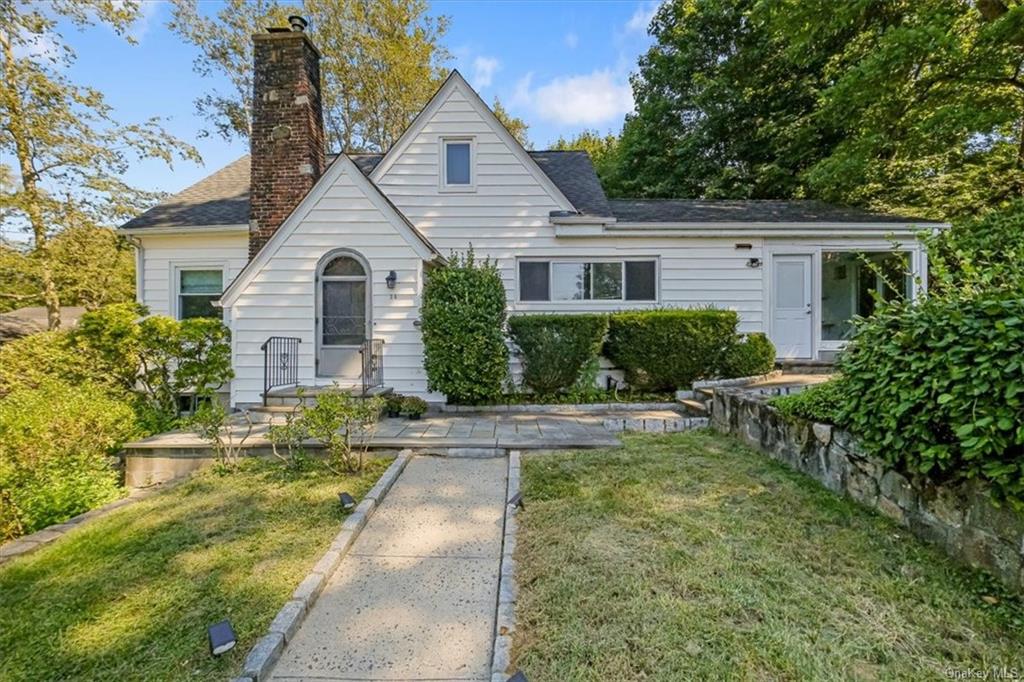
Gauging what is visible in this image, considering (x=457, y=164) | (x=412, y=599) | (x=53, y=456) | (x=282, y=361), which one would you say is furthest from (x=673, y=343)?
(x=53, y=456)

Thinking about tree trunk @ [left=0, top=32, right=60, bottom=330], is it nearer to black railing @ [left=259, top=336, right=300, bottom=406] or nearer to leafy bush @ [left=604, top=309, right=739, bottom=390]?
black railing @ [left=259, top=336, right=300, bottom=406]

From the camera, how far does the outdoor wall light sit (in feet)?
7.88

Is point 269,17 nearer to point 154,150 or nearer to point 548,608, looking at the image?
point 154,150

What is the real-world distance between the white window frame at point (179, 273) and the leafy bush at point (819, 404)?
1083 cm

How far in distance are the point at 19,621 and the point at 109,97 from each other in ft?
56.4

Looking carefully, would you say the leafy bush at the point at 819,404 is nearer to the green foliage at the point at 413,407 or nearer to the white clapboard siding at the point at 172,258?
the green foliage at the point at 413,407

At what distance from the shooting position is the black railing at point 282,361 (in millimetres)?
8095

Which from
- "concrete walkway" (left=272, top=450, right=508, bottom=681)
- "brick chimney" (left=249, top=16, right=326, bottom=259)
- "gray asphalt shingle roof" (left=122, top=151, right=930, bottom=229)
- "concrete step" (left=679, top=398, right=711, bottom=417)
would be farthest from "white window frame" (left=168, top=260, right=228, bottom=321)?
"concrete step" (left=679, top=398, right=711, bottom=417)

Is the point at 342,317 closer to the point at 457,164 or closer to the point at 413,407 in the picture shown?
the point at 413,407

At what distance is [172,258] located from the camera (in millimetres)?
10266

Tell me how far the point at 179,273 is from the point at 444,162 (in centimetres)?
636

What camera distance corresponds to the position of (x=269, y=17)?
59.8ft

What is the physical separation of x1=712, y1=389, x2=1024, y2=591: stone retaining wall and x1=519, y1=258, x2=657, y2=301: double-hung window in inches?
180

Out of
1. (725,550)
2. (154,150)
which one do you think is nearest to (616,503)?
(725,550)
